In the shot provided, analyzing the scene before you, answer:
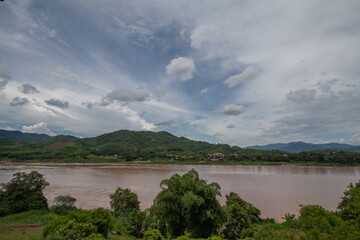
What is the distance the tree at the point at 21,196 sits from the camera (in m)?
18.2

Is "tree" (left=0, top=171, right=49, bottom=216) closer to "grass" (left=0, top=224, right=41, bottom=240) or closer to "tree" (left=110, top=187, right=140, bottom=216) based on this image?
"grass" (left=0, top=224, right=41, bottom=240)

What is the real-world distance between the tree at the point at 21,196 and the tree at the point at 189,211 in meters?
16.3

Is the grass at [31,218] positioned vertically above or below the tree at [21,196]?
below

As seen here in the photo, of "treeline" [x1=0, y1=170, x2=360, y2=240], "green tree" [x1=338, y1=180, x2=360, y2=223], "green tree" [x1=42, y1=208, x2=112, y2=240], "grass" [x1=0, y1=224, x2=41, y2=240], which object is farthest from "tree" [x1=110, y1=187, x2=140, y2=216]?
"green tree" [x1=338, y1=180, x2=360, y2=223]

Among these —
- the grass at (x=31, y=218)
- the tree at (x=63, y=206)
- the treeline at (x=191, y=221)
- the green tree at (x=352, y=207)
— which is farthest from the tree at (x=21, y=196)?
the green tree at (x=352, y=207)

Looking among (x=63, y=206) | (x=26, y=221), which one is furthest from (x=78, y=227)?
(x=63, y=206)

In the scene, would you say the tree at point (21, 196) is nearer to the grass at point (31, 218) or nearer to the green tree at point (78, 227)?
the grass at point (31, 218)

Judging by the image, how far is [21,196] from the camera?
1922 cm

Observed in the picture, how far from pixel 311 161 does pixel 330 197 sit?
67272 mm

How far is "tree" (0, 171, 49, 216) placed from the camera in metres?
18.2

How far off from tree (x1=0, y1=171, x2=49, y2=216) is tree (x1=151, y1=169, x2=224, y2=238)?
16.3 metres

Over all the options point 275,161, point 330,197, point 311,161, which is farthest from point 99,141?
point 330,197

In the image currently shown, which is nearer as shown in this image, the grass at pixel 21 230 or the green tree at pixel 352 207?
the green tree at pixel 352 207

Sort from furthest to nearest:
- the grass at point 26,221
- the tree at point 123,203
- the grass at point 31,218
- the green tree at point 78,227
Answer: the tree at point 123,203 < the grass at point 31,218 < the grass at point 26,221 < the green tree at point 78,227
